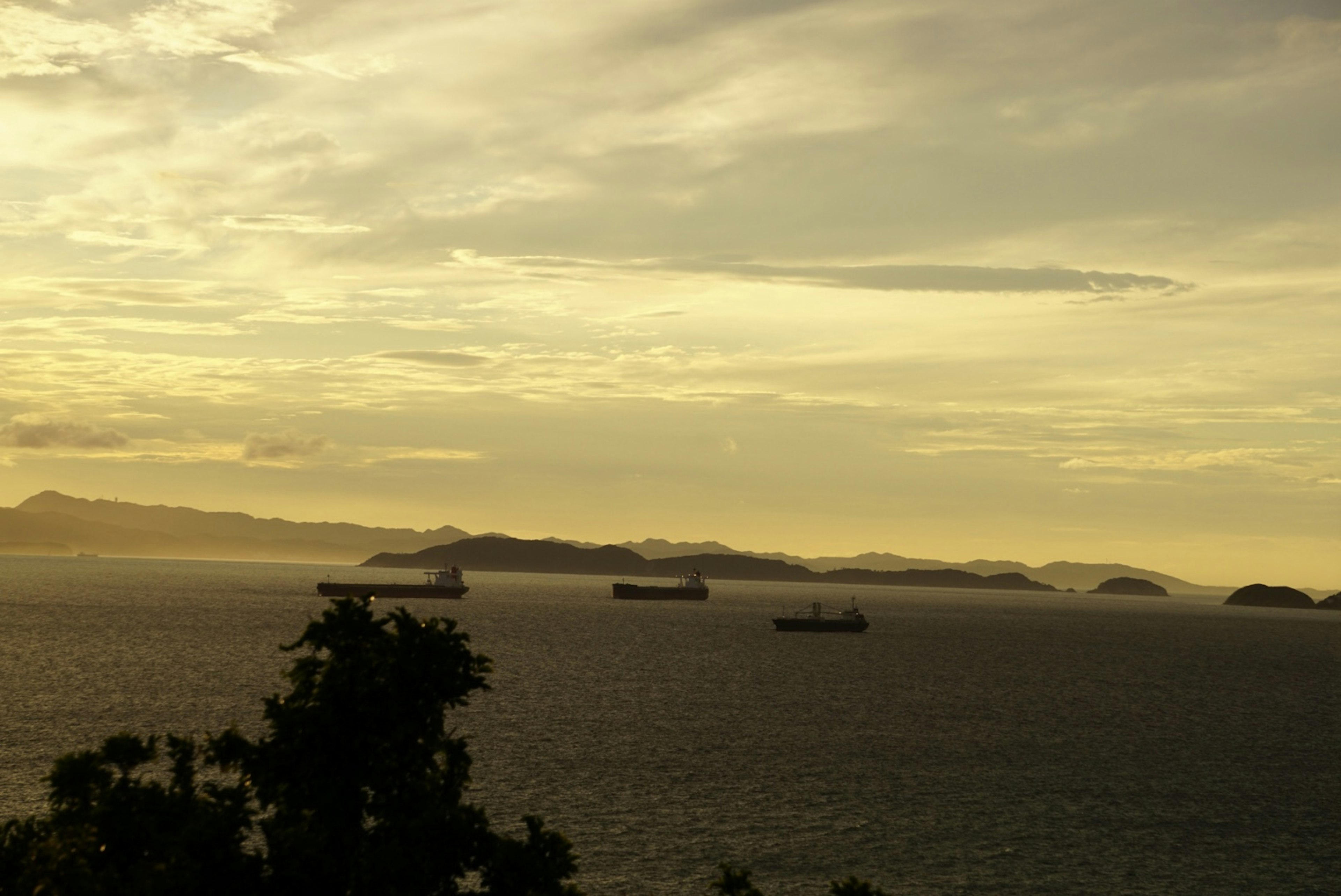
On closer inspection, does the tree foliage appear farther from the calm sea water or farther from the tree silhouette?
the calm sea water

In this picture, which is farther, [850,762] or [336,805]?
[850,762]

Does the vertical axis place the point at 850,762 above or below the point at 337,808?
below

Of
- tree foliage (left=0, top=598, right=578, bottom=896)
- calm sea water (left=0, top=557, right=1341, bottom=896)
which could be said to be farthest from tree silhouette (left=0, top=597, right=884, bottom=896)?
calm sea water (left=0, top=557, right=1341, bottom=896)

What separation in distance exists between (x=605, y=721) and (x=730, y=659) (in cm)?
7239

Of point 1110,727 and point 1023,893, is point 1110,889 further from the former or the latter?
point 1110,727

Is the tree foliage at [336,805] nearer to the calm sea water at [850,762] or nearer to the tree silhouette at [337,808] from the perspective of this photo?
the tree silhouette at [337,808]

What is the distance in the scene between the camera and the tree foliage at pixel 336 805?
71.5ft

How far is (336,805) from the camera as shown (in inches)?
895

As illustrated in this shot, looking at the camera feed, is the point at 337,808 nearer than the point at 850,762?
Yes

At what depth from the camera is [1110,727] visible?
112 meters

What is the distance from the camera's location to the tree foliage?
2178 cm

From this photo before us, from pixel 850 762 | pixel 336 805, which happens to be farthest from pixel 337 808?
pixel 850 762

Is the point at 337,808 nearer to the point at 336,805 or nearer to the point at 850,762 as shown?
the point at 336,805

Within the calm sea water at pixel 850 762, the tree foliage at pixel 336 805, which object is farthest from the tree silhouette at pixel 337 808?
the calm sea water at pixel 850 762
